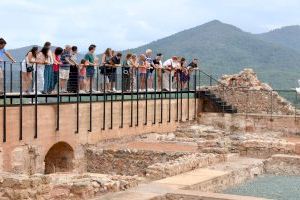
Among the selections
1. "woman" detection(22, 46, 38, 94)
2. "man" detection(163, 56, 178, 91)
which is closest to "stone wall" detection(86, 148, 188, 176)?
"woman" detection(22, 46, 38, 94)

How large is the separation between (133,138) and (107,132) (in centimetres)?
161

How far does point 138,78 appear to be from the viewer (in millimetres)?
25234

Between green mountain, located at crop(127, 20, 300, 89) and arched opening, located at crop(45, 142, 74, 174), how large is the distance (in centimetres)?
→ 7466

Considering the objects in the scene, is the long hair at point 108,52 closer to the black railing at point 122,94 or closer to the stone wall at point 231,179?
the black railing at point 122,94

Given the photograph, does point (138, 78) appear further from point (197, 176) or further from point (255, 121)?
point (197, 176)

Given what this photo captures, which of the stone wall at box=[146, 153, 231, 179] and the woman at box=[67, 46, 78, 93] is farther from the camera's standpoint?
the woman at box=[67, 46, 78, 93]

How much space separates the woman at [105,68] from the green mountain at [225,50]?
71505 millimetres

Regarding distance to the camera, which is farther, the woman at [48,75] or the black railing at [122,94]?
the woman at [48,75]

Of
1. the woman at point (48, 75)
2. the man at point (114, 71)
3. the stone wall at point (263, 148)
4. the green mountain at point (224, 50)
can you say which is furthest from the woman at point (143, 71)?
the green mountain at point (224, 50)

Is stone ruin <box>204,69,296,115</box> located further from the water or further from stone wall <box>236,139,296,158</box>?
the water

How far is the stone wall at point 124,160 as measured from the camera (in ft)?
66.3

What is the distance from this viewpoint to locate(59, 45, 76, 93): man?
21250 millimetres

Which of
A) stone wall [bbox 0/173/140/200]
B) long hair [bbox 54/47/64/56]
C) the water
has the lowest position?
the water

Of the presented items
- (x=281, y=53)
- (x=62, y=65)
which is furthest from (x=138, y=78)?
(x=281, y=53)
